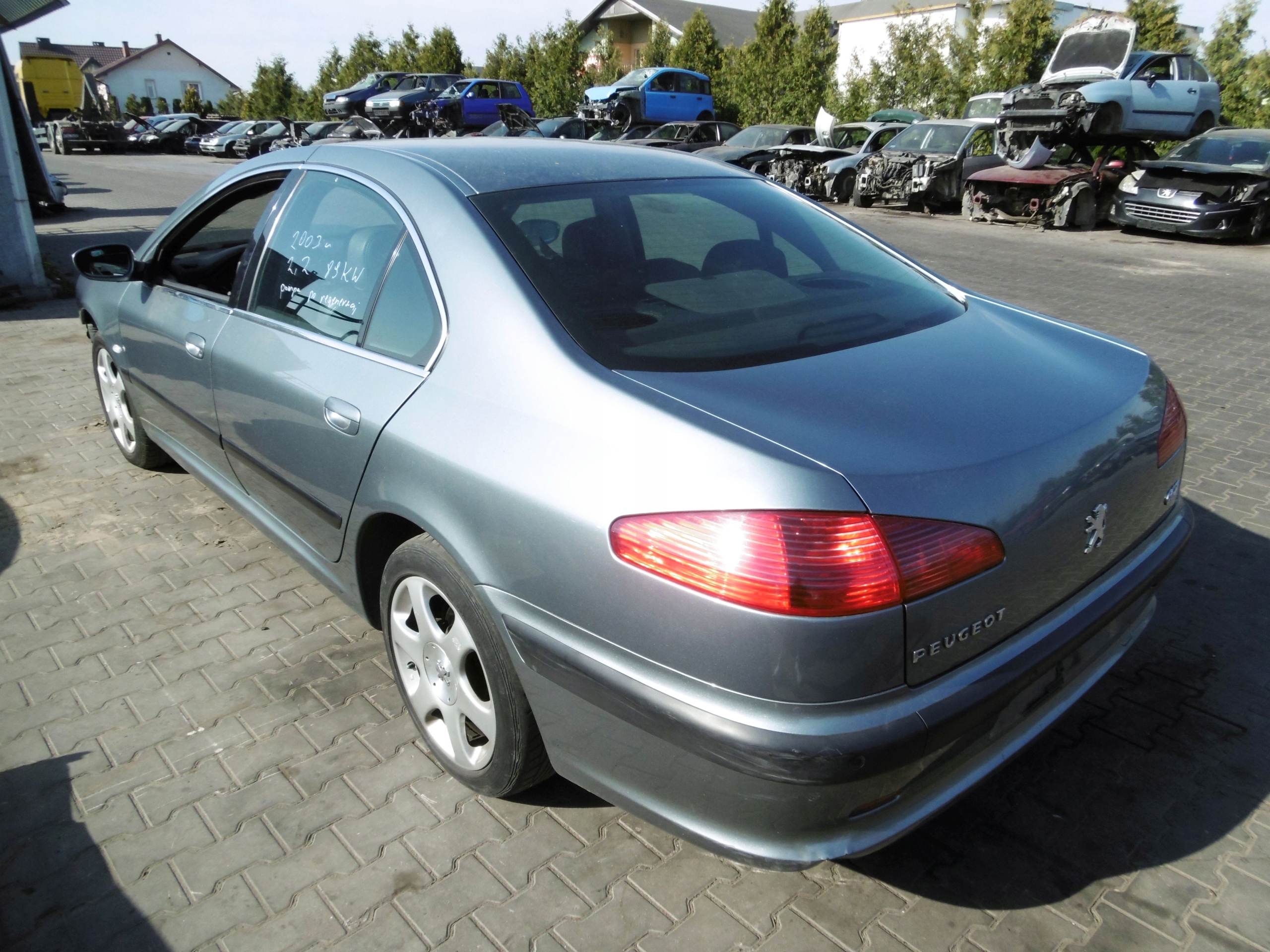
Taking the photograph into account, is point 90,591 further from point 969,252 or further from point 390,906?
point 969,252

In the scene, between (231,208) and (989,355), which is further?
(231,208)

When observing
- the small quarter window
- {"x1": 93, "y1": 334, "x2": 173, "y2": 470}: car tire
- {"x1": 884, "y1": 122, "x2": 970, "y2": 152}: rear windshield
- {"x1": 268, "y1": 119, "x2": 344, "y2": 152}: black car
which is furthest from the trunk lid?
{"x1": 268, "y1": 119, "x2": 344, "y2": 152}: black car

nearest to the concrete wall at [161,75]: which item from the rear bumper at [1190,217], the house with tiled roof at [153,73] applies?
the house with tiled roof at [153,73]

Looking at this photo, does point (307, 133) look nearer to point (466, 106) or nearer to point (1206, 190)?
point (466, 106)

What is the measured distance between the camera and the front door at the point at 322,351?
2.51 meters

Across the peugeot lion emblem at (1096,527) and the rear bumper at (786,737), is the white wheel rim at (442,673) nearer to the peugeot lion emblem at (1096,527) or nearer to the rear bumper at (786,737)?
the rear bumper at (786,737)

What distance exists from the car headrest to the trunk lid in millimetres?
524

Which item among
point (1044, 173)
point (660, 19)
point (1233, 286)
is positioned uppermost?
point (660, 19)

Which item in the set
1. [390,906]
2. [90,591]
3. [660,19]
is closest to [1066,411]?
[390,906]

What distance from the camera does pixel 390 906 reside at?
2211mm

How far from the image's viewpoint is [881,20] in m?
42.1

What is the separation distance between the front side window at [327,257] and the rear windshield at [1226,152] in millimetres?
14009

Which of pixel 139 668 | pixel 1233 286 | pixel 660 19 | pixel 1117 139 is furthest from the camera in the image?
pixel 660 19

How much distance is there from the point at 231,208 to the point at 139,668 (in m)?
1.88
